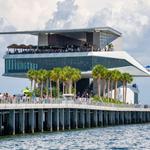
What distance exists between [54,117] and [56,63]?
242 ft

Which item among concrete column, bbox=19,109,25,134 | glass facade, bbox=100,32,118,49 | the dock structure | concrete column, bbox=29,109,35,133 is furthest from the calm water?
glass facade, bbox=100,32,118,49

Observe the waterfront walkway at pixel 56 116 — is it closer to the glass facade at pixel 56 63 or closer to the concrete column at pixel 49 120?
→ the concrete column at pixel 49 120

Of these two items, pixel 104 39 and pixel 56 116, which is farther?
pixel 104 39

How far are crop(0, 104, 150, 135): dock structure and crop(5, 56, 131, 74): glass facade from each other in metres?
33.0

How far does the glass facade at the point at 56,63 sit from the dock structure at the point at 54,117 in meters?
33.0

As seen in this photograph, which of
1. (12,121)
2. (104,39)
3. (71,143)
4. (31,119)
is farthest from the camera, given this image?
(104,39)

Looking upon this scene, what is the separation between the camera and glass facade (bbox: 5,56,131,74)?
17962 cm

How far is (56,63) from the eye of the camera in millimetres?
182250

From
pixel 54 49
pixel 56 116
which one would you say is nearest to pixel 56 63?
pixel 54 49

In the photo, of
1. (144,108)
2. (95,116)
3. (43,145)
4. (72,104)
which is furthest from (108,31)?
(43,145)

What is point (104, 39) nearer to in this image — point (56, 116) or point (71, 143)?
point (56, 116)

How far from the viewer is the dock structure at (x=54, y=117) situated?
9381 cm

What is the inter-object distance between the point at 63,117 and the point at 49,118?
195 inches

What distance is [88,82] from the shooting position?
187m
